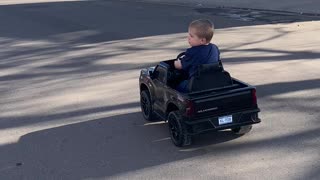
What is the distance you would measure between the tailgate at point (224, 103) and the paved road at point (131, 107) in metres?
0.39

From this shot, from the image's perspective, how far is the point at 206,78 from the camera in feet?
17.7

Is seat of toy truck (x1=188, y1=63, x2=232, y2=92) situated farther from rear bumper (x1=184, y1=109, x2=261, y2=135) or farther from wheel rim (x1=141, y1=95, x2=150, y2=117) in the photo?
wheel rim (x1=141, y1=95, x2=150, y2=117)

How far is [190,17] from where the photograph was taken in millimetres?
17641

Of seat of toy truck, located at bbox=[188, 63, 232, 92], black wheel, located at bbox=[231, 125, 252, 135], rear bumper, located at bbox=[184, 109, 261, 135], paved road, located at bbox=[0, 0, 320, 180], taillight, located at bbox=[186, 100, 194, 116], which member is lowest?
paved road, located at bbox=[0, 0, 320, 180]

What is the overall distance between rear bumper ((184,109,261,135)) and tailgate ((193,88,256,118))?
51mm

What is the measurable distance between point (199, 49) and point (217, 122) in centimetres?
77

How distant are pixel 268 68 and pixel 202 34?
3854 mm

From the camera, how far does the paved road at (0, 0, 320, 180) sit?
16.5 ft

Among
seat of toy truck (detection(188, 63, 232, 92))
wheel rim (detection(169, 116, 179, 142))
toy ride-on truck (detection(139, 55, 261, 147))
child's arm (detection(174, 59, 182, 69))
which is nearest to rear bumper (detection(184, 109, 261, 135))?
toy ride-on truck (detection(139, 55, 261, 147))

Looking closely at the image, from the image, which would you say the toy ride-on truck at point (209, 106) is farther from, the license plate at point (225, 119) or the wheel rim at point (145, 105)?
the wheel rim at point (145, 105)

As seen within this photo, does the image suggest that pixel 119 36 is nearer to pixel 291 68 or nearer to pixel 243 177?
pixel 291 68

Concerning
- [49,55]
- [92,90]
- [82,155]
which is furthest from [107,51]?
[82,155]

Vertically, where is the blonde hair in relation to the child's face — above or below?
above

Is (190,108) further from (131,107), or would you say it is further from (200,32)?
(131,107)
